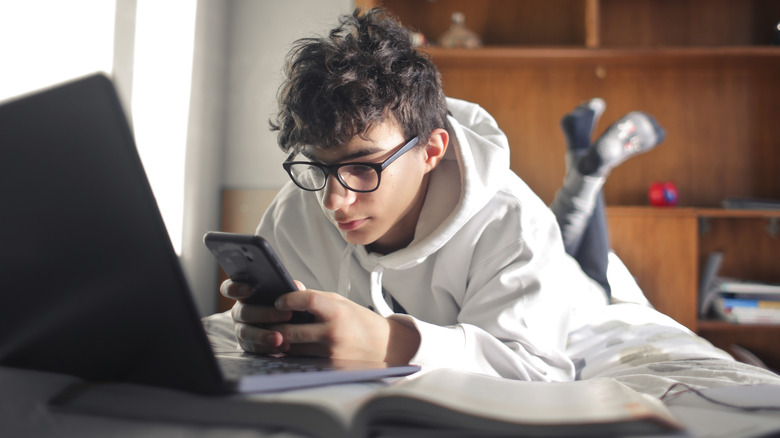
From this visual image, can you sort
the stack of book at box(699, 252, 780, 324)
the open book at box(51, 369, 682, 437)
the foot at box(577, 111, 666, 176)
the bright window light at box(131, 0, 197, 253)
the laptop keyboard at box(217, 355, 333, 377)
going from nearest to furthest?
1. the open book at box(51, 369, 682, 437)
2. the laptop keyboard at box(217, 355, 333, 377)
3. the bright window light at box(131, 0, 197, 253)
4. the foot at box(577, 111, 666, 176)
5. the stack of book at box(699, 252, 780, 324)

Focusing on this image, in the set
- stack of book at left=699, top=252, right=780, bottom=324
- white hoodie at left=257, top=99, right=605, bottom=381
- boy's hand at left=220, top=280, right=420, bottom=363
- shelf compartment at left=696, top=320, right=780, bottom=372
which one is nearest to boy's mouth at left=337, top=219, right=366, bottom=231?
white hoodie at left=257, top=99, right=605, bottom=381

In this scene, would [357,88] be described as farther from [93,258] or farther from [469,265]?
[93,258]

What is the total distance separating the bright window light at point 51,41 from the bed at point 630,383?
61cm

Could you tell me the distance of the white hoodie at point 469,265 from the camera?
2.77 feet

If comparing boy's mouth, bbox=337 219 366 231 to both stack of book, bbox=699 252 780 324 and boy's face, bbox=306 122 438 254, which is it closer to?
boy's face, bbox=306 122 438 254

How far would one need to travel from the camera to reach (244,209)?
1.34m

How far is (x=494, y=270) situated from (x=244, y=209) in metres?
0.67

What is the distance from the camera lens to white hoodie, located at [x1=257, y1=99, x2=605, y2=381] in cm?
84

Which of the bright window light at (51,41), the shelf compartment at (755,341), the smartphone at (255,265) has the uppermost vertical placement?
Answer: the bright window light at (51,41)

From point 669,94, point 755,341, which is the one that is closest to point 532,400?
point 669,94

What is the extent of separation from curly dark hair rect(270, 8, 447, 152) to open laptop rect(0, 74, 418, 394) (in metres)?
0.49

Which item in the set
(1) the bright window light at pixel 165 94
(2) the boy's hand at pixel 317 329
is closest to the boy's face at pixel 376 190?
(2) the boy's hand at pixel 317 329

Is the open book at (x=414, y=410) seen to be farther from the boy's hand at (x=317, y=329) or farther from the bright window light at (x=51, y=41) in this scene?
the bright window light at (x=51, y=41)

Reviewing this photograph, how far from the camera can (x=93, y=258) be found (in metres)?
0.40
